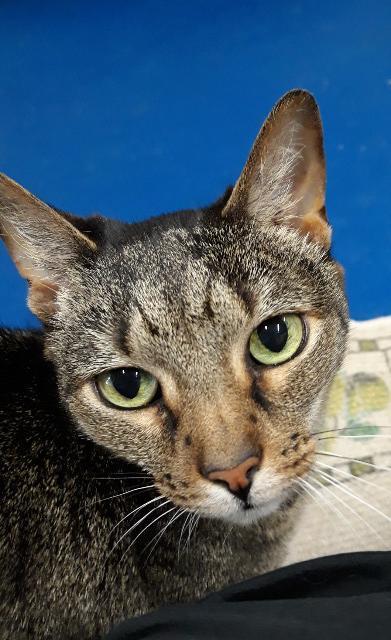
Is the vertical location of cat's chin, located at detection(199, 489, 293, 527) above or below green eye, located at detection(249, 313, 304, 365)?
below

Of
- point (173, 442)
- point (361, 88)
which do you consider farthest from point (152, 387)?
point (361, 88)

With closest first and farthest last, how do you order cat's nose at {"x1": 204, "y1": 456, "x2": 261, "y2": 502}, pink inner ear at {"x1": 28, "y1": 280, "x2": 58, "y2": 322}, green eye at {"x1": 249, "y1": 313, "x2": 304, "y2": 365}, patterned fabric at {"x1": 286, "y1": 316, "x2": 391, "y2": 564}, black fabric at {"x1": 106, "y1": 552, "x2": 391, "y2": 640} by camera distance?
black fabric at {"x1": 106, "y1": 552, "x2": 391, "y2": 640} < cat's nose at {"x1": 204, "y1": 456, "x2": 261, "y2": 502} < green eye at {"x1": 249, "y1": 313, "x2": 304, "y2": 365} < pink inner ear at {"x1": 28, "y1": 280, "x2": 58, "y2": 322} < patterned fabric at {"x1": 286, "y1": 316, "x2": 391, "y2": 564}

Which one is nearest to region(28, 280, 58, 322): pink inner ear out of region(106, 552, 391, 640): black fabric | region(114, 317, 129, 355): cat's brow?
region(114, 317, 129, 355): cat's brow

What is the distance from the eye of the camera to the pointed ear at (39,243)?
50.5 inches

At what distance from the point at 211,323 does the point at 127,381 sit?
0.19m

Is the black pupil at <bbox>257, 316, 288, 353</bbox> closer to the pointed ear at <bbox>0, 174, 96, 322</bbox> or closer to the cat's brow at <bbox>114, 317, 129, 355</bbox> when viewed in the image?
the cat's brow at <bbox>114, 317, 129, 355</bbox>

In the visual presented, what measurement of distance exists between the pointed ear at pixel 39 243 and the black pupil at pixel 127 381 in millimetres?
222

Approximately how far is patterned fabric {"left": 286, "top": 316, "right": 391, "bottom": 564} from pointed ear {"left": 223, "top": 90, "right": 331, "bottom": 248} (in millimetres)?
481

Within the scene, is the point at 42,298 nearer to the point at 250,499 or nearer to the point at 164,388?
the point at 164,388

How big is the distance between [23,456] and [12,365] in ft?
0.63

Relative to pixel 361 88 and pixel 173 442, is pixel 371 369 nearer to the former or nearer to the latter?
pixel 361 88

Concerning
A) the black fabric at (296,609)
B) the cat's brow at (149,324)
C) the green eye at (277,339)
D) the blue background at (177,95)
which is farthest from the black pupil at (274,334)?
the blue background at (177,95)

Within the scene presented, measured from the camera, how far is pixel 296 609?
96 cm

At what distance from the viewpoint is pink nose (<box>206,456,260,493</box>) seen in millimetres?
1109
